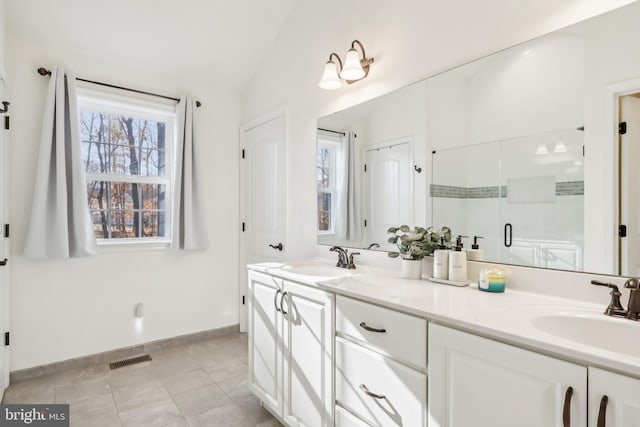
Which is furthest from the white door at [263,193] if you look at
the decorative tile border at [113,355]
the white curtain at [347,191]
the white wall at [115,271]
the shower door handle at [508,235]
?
the shower door handle at [508,235]

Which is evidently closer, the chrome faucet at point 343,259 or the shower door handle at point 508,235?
the shower door handle at point 508,235

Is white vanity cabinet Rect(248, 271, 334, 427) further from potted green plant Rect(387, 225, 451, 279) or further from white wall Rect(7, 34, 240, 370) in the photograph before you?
white wall Rect(7, 34, 240, 370)

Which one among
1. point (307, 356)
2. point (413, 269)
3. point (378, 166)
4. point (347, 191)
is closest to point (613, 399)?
point (413, 269)

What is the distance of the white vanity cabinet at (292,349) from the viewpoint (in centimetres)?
165

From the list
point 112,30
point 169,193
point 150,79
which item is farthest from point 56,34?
point 169,193

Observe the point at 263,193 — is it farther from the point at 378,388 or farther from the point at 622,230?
the point at 622,230

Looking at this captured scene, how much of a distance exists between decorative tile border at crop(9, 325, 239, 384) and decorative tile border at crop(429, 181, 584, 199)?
259 centimetres

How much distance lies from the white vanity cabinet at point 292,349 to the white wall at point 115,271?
135cm

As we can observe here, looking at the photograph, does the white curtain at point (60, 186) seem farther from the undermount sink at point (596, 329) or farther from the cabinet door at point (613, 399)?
the cabinet door at point (613, 399)

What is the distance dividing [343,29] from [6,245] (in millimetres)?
2726

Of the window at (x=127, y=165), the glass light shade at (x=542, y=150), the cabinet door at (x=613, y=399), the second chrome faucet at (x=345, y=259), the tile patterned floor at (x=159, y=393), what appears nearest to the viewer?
the cabinet door at (x=613, y=399)

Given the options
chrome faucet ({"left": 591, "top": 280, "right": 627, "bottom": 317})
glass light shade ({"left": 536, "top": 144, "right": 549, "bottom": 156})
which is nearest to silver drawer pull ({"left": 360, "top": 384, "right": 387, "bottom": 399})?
chrome faucet ({"left": 591, "top": 280, "right": 627, "bottom": 317})

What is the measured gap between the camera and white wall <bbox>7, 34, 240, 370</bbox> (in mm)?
2557

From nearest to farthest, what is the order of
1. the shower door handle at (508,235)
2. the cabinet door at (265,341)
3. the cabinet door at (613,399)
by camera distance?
1. the cabinet door at (613,399)
2. the shower door handle at (508,235)
3. the cabinet door at (265,341)
